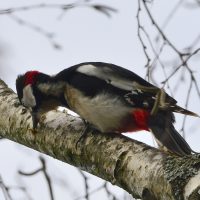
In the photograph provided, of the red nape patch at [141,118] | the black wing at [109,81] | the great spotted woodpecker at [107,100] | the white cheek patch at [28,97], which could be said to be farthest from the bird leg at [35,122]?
the red nape patch at [141,118]

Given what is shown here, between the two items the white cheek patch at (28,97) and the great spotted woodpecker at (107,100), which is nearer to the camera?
the great spotted woodpecker at (107,100)

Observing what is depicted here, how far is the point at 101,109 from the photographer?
133 inches

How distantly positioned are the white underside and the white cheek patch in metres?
0.27

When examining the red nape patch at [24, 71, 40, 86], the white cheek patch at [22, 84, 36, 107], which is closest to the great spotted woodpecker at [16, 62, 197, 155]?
the white cheek patch at [22, 84, 36, 107]

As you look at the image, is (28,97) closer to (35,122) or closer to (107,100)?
(35,122)

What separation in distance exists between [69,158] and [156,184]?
3.06 ft

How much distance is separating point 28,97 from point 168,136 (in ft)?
3.41

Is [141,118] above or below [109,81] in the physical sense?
below

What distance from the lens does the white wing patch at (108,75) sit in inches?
128

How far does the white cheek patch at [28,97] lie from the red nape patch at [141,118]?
25.6 inches

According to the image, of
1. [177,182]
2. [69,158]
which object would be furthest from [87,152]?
[177,182]

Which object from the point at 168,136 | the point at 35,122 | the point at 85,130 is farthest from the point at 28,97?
the point at 168,136

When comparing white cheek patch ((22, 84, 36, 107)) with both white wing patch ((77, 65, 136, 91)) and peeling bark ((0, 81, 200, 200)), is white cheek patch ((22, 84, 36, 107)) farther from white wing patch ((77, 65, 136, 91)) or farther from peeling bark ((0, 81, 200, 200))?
white wing patch ((77, 65, 136, 91))

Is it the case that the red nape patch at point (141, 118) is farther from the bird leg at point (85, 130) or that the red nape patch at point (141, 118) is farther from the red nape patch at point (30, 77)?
the red nape patch at point (30, 77)
